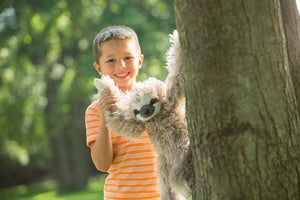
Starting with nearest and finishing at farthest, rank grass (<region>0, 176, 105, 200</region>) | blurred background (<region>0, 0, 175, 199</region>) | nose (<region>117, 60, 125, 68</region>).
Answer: nose (<region>117, 60, 125, 68</region>)
blurred background (<region>0, 0, 175, 199</region>)
grass (<region>0, 176, 105, 200</region>)

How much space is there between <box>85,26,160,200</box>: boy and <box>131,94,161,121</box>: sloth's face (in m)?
0.31

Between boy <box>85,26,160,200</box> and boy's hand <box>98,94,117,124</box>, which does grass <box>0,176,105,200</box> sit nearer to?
boy <box>85,26,160,200</box>

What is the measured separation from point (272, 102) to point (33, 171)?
19.6 meters

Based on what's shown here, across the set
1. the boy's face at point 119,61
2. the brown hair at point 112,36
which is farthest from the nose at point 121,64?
the brown hair at point 112,36

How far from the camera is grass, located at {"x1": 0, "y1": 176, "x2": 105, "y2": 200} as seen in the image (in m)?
10.7

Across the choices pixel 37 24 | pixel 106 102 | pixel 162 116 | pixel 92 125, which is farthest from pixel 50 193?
pixel 162 116

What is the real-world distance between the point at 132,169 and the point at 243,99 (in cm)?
102

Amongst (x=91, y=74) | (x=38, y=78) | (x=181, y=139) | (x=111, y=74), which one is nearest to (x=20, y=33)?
(x=38, y=78)

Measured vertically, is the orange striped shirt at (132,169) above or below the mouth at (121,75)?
below

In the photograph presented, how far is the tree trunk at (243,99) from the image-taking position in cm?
146

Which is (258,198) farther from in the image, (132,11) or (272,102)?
(132,11)

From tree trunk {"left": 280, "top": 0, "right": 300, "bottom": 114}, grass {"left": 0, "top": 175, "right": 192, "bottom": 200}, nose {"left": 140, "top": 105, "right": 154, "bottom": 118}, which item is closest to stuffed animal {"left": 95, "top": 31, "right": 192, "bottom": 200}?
nose {"left": 140, "top": 105, "right": 154, "bottom": 118}

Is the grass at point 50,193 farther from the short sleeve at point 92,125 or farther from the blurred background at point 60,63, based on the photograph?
the short sleeve at point 92,125

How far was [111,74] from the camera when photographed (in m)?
2.38
